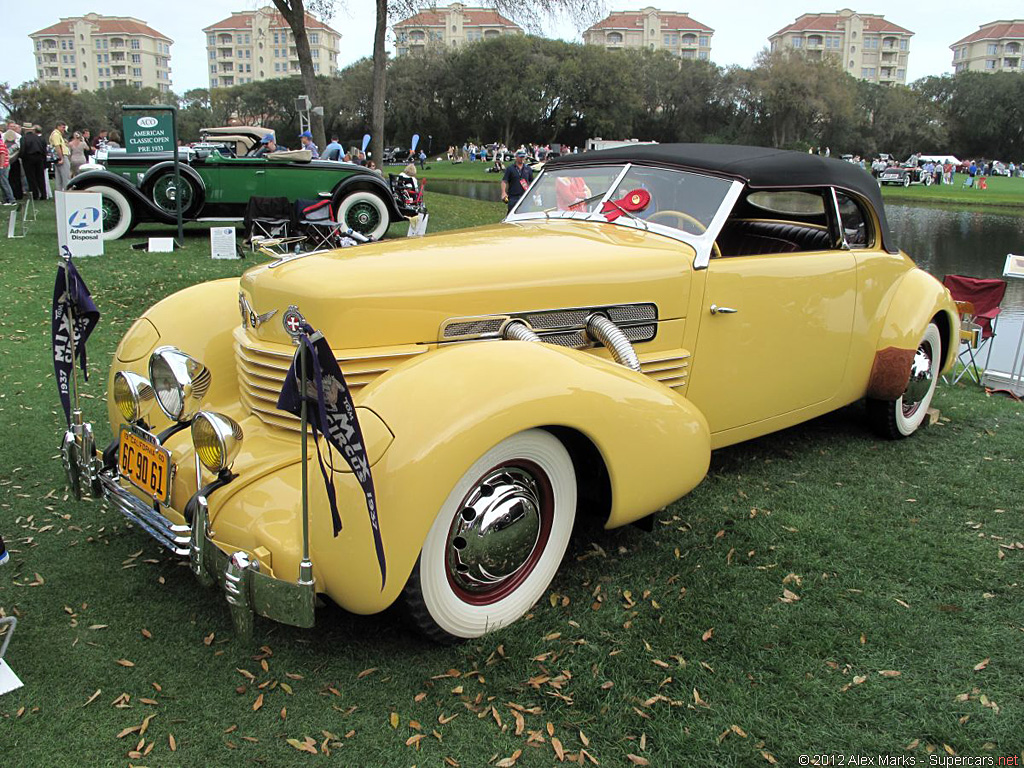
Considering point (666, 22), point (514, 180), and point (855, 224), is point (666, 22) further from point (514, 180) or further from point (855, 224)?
point (855, 224)

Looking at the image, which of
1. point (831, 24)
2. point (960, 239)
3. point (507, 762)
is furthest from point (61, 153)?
point (831, 24)

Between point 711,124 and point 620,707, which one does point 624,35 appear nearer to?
point 711,124

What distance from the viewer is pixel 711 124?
228 ft

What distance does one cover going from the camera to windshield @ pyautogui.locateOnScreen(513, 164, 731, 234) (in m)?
4.10

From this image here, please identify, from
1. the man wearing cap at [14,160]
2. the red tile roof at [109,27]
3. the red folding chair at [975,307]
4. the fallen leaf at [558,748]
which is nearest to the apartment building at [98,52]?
the red tile roof at [109,27]

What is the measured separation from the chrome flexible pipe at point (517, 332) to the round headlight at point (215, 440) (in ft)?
3.86

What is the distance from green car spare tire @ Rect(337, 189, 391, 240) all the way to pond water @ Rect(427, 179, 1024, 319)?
10110 mm

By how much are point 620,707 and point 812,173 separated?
10.8 ft

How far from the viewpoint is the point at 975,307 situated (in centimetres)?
728

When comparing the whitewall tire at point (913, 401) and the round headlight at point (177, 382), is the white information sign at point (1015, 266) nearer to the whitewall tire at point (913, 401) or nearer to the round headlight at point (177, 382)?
the whitewall tire at point (913, 401)

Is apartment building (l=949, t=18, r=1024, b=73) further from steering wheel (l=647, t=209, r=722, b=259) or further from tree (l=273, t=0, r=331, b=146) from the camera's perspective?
steering wheel (l=647, t=209, r=722, b=259)

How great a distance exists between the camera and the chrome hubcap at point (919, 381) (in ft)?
17.1

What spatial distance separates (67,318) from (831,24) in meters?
158

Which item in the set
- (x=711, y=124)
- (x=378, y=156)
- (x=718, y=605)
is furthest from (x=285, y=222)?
(x=711, y=124)
